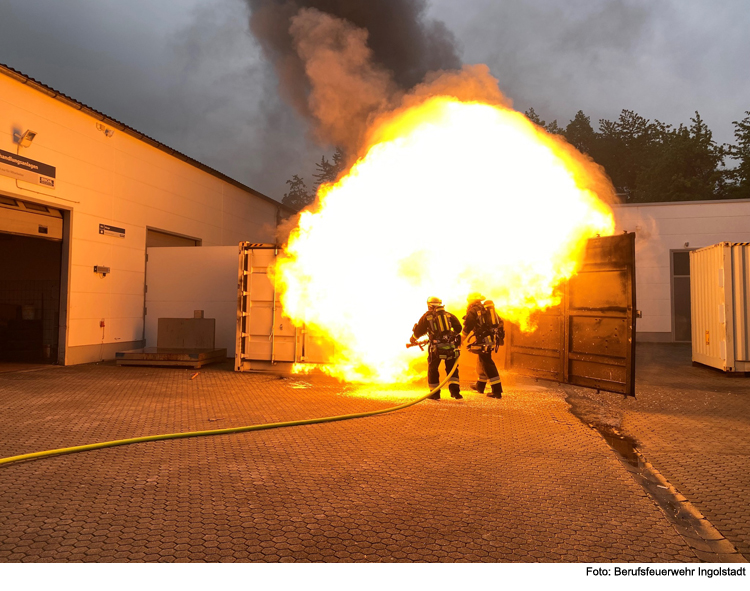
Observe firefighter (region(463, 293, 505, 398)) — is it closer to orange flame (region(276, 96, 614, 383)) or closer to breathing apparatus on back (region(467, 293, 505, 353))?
breathing apparatus on back (region(467, 293, 505, 353))

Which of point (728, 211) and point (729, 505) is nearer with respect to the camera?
point (729, 505)

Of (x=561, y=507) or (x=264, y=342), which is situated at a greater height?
(x=264, y=342)

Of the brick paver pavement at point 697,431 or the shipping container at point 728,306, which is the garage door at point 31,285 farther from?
the shipping container at point 728,306

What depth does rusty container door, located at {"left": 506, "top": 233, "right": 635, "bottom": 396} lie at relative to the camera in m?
9.62

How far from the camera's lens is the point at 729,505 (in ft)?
14.7

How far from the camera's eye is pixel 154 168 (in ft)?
56.4

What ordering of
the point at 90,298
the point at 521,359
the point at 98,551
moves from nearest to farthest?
the point at 98,551
the point at 521,359
the point at 90,298

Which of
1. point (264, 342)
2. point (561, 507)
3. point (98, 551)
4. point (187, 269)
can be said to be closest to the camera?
point (98, 551)

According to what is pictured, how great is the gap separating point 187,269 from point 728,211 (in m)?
21.9

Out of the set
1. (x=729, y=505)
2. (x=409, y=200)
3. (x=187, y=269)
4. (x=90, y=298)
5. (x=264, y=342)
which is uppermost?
(x=409, y=200)

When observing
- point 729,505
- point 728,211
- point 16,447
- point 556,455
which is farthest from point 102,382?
point 728,211

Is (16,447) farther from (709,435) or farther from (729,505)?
(709,435)

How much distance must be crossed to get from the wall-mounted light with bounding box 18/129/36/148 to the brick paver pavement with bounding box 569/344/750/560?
47.2 ft

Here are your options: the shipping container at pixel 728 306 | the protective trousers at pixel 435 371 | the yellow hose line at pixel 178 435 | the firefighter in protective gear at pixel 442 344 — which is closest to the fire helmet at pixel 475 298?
the firefighter in protective gear at pixel 442 344
